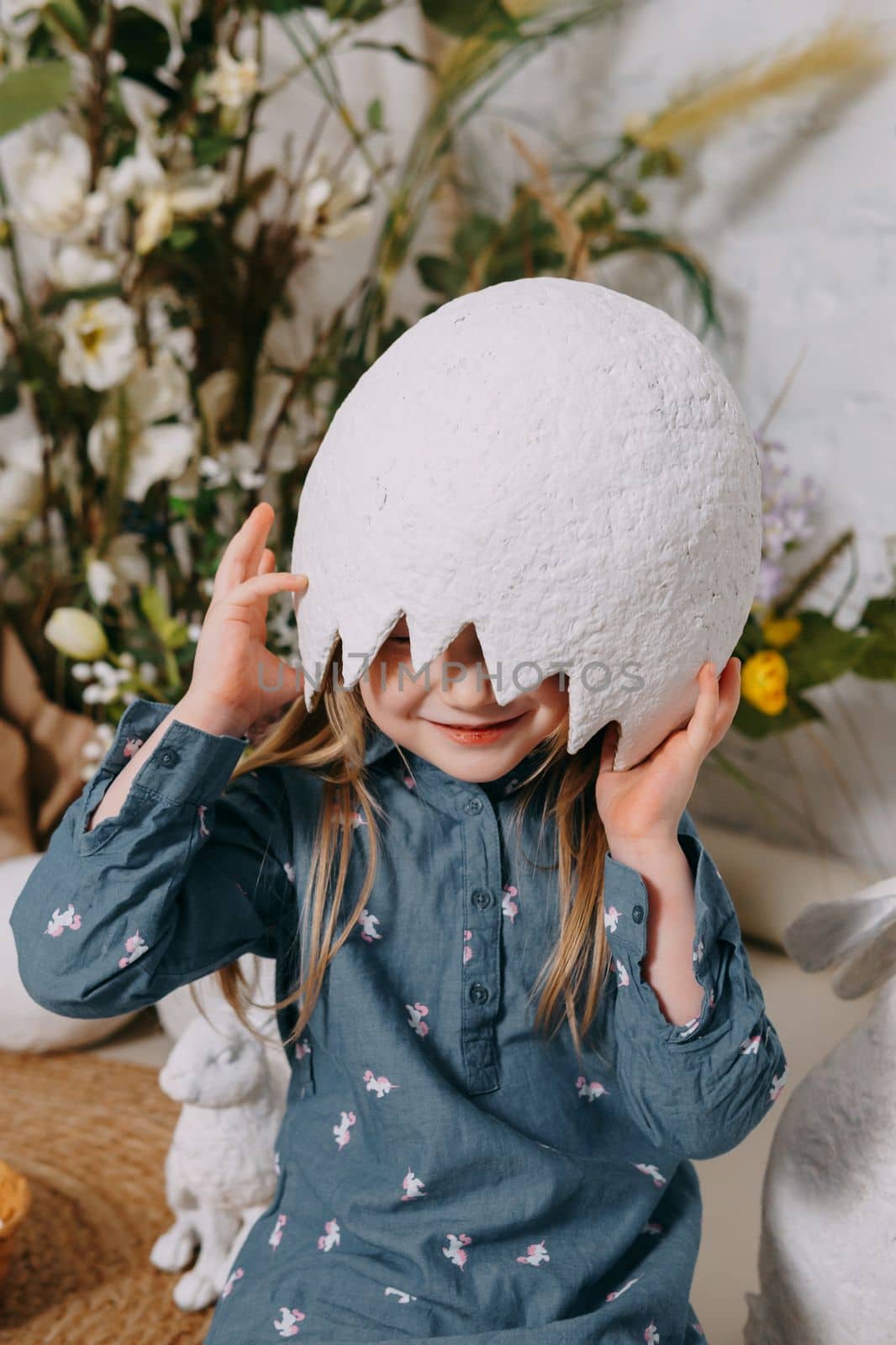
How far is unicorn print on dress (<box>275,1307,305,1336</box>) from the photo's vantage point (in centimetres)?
78

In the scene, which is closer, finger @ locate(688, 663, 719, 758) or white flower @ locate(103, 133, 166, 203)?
finger @ locate(688, 663, 719, 758)

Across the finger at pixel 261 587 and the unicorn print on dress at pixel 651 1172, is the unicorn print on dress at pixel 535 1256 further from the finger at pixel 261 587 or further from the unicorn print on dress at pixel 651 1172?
the finger at pixel 261 587

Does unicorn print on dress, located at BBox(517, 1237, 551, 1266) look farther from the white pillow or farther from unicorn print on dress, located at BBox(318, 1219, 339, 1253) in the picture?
the white pillow

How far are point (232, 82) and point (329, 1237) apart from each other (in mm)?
1102

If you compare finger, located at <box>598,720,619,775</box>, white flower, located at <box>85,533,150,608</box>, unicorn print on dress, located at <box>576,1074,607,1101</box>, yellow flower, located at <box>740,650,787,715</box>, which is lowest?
yellow flower, located at <box>740,650,787,715</box>

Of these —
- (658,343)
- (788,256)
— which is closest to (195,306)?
(788,256)

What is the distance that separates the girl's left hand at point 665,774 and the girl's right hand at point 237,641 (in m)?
0.23

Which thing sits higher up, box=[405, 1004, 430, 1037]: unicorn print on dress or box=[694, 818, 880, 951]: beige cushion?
box=[405, 1004, 430, 1037]: unicorn print on dress

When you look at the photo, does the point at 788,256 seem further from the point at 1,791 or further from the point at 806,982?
the point at 1,791

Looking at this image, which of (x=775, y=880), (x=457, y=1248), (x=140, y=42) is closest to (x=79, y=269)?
(x=140, y=42)

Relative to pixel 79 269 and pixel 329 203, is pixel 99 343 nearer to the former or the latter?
pixel 79 269

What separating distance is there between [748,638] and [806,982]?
471 mm

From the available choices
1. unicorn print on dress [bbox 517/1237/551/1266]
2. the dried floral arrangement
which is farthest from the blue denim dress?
the dried floral arrangement

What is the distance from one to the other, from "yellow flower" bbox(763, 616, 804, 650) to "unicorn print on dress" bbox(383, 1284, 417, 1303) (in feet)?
2.69
